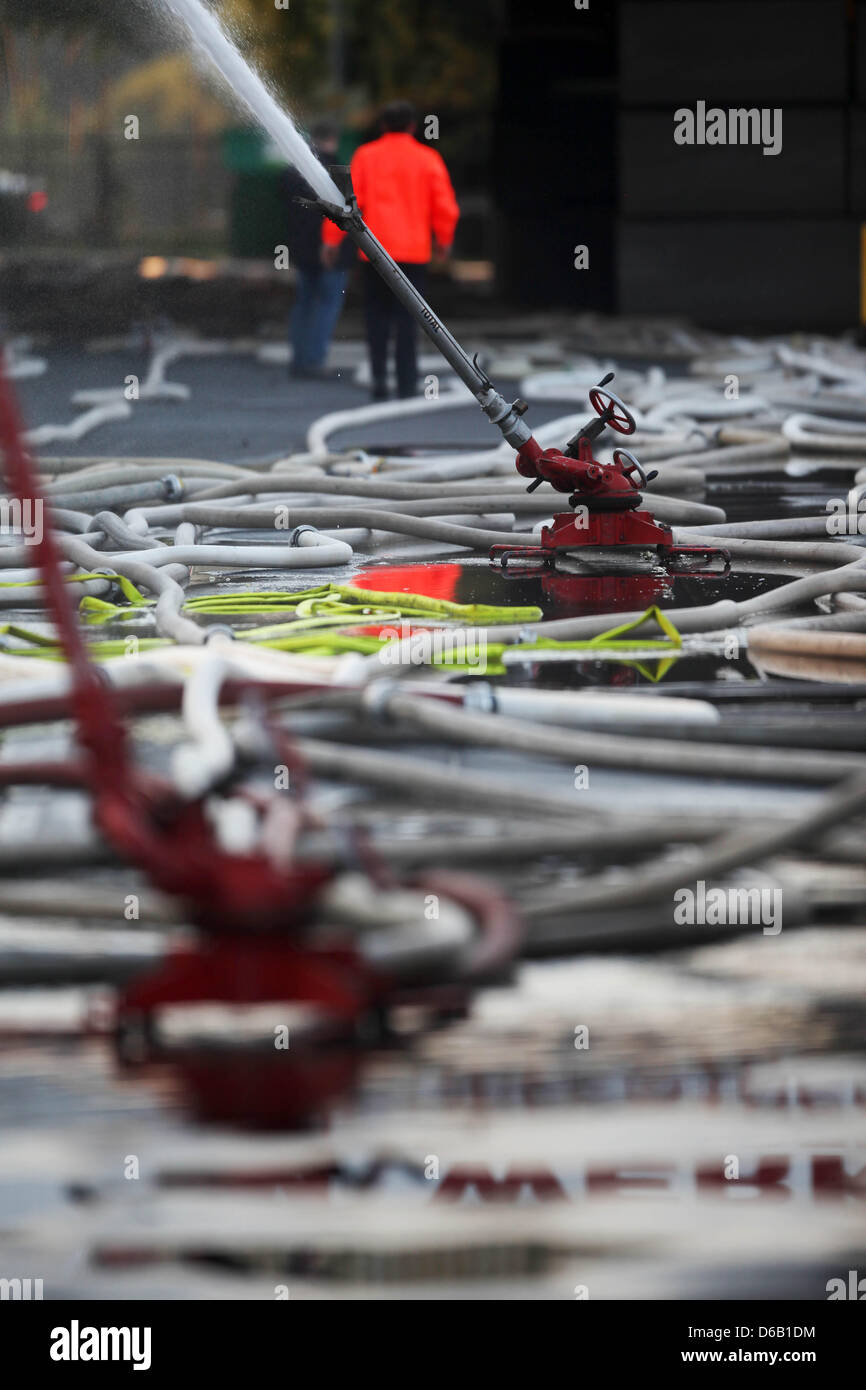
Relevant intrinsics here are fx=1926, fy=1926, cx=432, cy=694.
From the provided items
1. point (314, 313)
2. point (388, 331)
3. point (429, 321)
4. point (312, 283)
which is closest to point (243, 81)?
point (429, 321)

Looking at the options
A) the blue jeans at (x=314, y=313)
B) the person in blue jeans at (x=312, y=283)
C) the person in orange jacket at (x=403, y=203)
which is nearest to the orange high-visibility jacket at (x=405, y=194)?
the person in orange jacket at (x=403, y=203)

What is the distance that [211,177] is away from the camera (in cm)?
3459

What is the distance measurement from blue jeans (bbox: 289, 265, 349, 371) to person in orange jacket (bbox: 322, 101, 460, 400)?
66.5 inches

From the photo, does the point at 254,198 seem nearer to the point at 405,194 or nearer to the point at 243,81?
the point at 405,194

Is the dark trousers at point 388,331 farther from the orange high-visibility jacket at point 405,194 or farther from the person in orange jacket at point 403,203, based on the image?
the orange high-visibility jacket at point 405,194

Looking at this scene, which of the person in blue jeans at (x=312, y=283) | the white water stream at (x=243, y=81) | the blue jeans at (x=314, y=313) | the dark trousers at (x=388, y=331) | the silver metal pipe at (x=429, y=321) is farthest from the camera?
the blue jeans at (x=314, y=313)

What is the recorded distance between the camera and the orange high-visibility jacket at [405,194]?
1059 centimetres

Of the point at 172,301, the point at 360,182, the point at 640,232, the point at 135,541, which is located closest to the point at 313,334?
the point at 360,182

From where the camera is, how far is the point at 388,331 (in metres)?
10.9

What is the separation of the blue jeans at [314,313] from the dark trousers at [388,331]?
135cm

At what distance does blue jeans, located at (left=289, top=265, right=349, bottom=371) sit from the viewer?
12.5m
